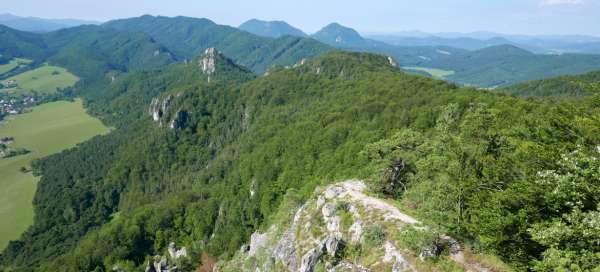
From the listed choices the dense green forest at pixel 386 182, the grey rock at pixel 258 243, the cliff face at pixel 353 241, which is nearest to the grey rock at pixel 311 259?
the cliff face at pixel 353 241

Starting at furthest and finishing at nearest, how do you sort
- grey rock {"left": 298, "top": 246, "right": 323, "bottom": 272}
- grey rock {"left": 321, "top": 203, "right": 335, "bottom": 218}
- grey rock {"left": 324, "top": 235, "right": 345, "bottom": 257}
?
1. grey rock {"left": 321, "top": 203, "right": 335, "bottom": 218}
2. grey rock {"left": 298, "top": 246, "right": 323, "bottom": 272}
3. grey rock {"left": 324, "top": 235, "right": 345, "bottom": 257}

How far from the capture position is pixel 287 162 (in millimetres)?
125438

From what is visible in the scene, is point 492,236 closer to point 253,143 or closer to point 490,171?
point 490,171

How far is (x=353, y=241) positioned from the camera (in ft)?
132

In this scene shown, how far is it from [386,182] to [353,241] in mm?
13230

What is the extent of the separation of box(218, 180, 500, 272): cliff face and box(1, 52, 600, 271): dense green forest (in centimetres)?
213

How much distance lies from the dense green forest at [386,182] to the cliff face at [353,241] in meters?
2.13

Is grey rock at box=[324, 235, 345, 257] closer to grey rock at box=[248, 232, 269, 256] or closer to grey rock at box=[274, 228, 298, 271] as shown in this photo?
grey rock at box=[274, 228, 298, 271]

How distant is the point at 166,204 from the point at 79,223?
62.0 metres

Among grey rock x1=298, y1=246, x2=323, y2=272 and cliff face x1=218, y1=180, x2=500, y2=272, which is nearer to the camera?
cliff face x1=218, y1=180, x2=500, y2=272

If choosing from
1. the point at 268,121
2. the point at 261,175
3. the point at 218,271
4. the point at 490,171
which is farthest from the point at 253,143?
the point at 490,171

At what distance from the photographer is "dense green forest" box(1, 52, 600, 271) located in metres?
23.8

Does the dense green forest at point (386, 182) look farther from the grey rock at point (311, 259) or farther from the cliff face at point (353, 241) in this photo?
the grey rock at point (311, 259)

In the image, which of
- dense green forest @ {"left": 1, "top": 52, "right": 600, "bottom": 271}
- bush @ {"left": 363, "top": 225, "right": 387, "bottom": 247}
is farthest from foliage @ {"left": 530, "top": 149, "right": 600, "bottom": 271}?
bush @ {"left": 363, "top": 225, "right": 387, "bottom": 247}
